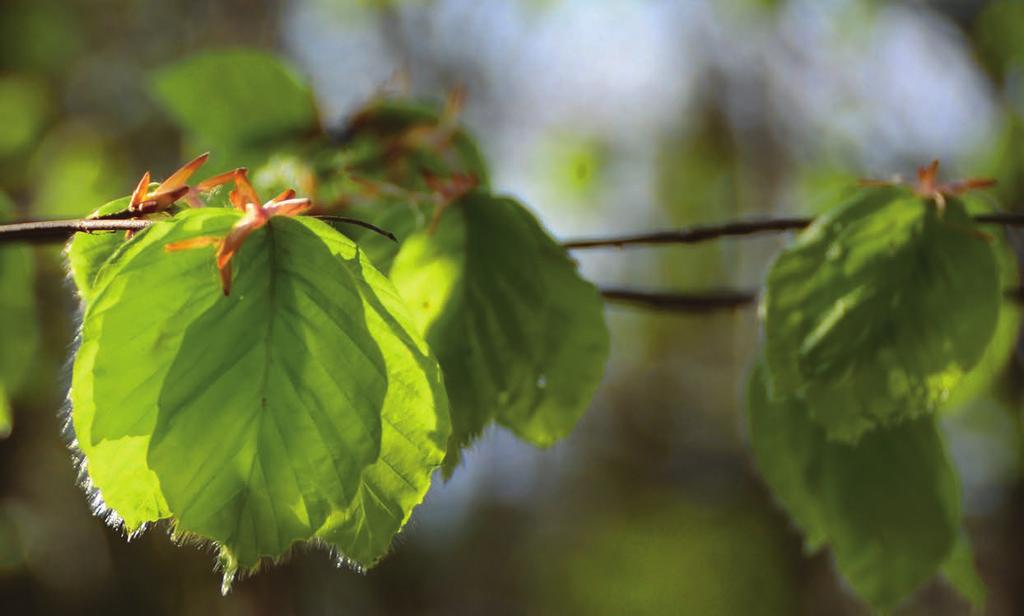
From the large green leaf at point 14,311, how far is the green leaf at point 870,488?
0.62 metres

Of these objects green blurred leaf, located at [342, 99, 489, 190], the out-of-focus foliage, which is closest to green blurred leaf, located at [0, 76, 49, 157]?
green blurred leaf, located at [342, 99, 489, 190]

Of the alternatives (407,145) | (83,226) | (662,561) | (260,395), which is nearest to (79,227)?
(83,226)

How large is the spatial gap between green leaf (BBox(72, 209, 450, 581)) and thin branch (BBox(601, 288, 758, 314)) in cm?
33

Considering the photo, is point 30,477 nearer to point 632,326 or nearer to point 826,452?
point 826,452

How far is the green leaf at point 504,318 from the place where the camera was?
0.52m

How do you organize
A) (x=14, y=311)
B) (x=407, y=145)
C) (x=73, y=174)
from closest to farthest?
(x=14, y=311), (x=407, y=145), (x=73, y=174)

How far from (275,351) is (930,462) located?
0.49m

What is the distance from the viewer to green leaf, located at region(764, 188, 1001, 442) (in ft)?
1.74

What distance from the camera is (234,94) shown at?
0.89 m

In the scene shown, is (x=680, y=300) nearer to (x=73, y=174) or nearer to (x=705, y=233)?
(x=705, y=233)

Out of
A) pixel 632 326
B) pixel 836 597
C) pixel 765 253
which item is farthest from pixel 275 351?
pixel 632 326

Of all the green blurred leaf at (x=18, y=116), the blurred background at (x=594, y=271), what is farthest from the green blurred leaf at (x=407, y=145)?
the green blurred leaf at (x=18, y=116)

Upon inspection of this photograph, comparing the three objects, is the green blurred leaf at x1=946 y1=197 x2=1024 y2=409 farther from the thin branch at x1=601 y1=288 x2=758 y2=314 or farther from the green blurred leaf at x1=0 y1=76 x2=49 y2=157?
the green blurred leaf at x1=0 y1=76 x2=49 y2=157

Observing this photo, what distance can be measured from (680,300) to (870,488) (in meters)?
0.21
